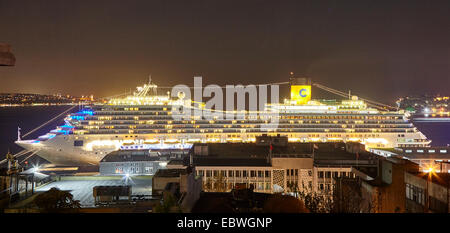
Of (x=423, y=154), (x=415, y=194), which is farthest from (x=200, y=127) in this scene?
(x=415, y=194)

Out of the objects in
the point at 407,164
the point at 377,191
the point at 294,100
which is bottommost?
the point at 377,191

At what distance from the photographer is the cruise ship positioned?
141 ft

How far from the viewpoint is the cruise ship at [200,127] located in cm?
4312

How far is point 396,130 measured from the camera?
4559 cm

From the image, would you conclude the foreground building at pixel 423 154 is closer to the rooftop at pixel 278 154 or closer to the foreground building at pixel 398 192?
the rooftop at pixel 278 154

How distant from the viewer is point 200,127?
46156 mm

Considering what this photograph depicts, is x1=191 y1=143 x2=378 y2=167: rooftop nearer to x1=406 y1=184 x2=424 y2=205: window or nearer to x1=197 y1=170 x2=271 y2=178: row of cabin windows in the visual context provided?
x1=197 y1=170 x2=271 y2=178: row of cabin windows

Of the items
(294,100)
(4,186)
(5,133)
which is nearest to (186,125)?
(294,100)

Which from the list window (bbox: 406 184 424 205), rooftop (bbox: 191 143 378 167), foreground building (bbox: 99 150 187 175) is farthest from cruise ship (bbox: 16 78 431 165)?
window (bbox: 406 184 424 205)
